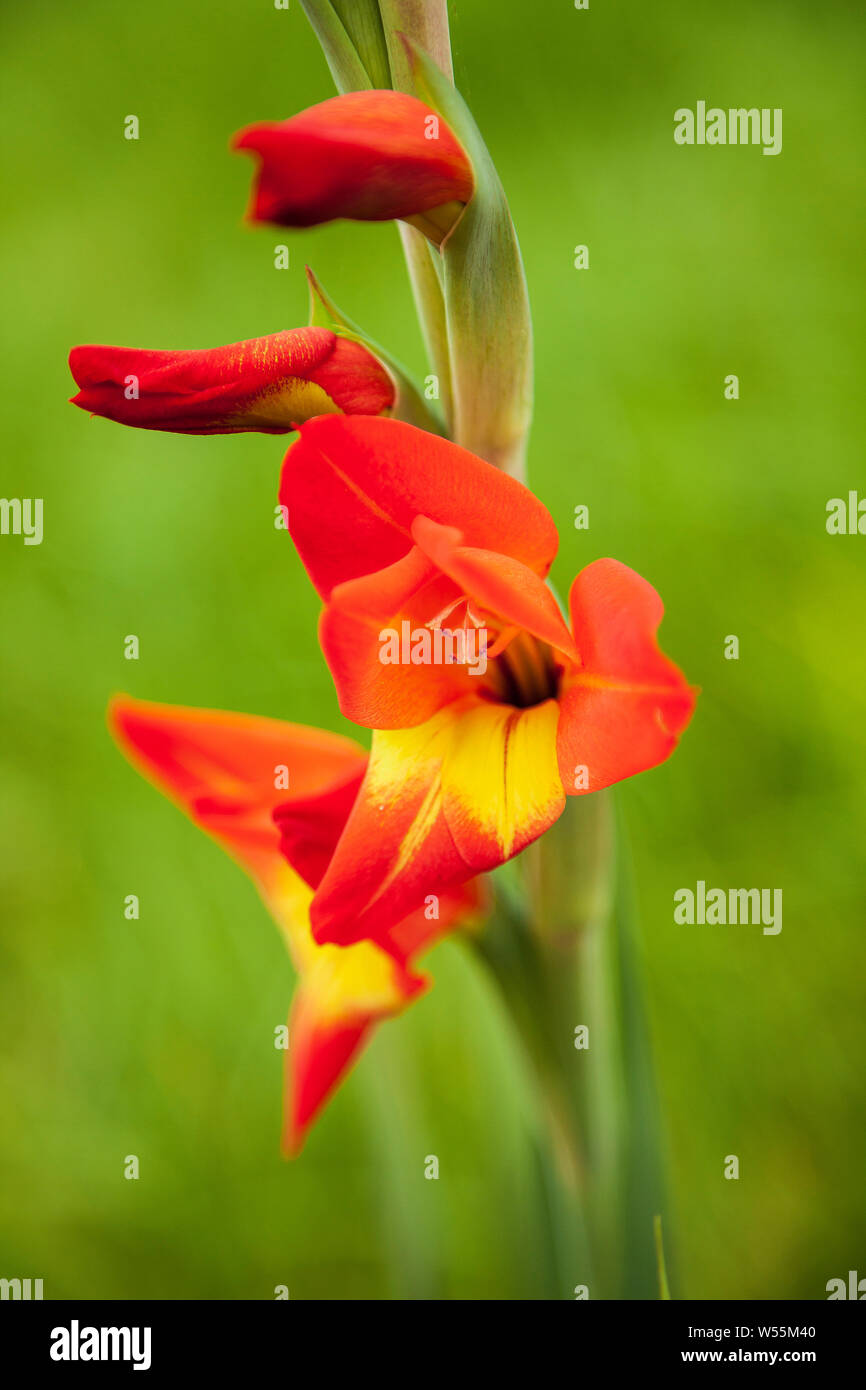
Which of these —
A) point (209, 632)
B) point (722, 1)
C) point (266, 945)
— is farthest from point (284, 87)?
point (266, 945)

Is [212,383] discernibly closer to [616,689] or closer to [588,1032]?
[616,689]

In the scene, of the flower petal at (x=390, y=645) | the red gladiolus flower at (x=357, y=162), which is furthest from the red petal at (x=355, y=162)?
the flower petal at (x=390, y=645)

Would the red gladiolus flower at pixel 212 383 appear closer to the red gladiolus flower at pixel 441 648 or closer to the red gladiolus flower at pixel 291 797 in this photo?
the red gladiolus flower at pixel 441 648

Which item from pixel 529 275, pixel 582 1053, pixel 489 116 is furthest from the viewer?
pixel 529 275

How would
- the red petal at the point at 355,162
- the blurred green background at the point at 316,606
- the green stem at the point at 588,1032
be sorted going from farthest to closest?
the blurred green background at the point at 316,606 → the green stem at the point at 588,1032 → the red petal at the point at 355,162

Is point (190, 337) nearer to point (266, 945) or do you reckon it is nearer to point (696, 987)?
point (266, 945)
